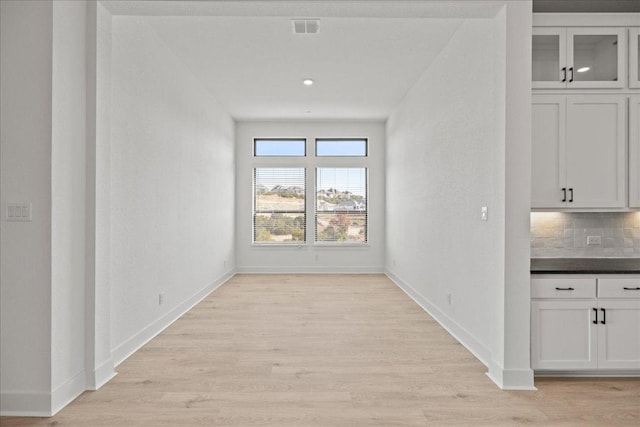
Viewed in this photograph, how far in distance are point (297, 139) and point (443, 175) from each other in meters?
4.42

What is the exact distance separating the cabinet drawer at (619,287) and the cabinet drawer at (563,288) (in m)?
0.06

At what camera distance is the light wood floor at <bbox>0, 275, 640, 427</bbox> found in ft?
8.05

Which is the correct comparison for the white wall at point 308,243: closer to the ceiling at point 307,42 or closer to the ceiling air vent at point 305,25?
the ceiling at point 307,42

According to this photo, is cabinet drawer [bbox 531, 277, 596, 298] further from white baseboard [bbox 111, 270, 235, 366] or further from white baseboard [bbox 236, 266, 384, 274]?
white baseboard [bbox 236, 266, 384, 274]

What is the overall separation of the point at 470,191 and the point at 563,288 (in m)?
1.14

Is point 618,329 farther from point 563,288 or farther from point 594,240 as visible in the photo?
Answer: point 594,240

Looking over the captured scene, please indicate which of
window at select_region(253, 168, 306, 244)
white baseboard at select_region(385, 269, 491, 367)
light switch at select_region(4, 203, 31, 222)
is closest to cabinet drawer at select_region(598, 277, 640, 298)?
white baseboard at select_region(385, 269, 491, 367)

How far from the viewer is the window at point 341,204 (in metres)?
8.38

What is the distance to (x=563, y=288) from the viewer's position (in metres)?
2.91

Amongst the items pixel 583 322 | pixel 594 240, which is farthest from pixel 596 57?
pixel 583 322

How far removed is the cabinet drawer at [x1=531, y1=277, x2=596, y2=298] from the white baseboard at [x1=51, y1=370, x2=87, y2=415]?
328cm

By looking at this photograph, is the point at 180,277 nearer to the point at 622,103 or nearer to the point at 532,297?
the point at 532,297

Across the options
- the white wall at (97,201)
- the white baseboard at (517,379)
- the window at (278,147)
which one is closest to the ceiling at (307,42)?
the white wall at (97,201)

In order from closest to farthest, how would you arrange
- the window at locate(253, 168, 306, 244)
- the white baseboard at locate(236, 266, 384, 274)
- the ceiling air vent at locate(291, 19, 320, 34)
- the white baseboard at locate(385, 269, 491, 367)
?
the white baseboard at locate(385, 269, 491, 367) → the ceiling air vent at locate(291, 19, 320, 34) → the white baseboard at locate(236, 266, 384, 274) → the window at locate(253, 168, 306, 244)
